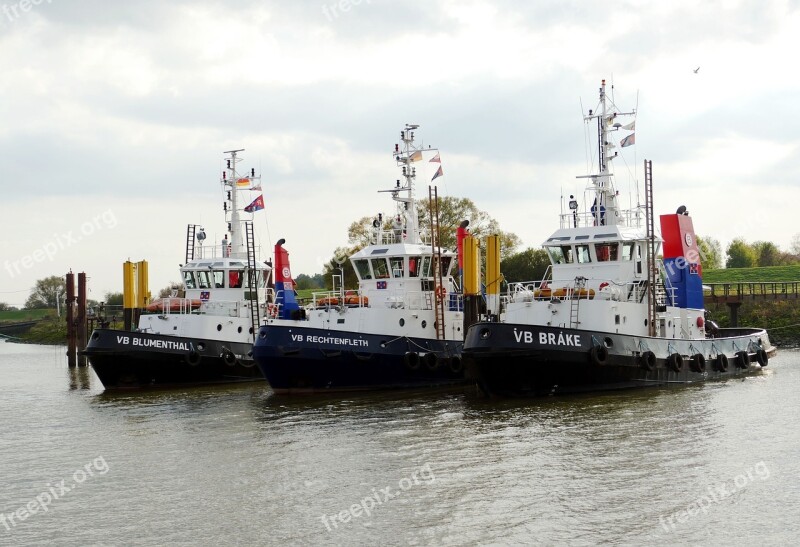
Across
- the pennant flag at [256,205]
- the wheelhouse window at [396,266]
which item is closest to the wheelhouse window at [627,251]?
the wheelhouse window at [396,266]

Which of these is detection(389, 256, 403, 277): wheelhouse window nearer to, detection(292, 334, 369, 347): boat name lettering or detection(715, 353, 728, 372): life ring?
detection(292, 334, 369, 347): boat name lettering

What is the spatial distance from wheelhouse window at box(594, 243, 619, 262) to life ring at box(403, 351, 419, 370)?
5267 millimetres

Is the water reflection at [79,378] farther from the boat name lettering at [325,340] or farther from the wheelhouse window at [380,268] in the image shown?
the wheelhouse window at [380,268]

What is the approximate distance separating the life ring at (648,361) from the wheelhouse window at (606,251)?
302cm

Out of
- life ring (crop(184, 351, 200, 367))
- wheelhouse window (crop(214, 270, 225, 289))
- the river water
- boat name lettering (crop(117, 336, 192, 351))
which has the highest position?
wheelhouse window (crop(214, 270, 225, 289))

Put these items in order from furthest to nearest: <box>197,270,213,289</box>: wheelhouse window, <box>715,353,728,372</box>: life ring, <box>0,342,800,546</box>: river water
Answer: <box>197,270,213,289</box>: wheelhouse window, <box>715,353,728,372</box>: life ring, <box>0,342,800,546</box>: river water

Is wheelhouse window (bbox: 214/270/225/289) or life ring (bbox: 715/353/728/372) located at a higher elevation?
wheelhouse window (bbox: 214/270/225/289)

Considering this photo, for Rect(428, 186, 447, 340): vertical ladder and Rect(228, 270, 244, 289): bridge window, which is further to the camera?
Rect(228, 270, 244, 289): bridge window

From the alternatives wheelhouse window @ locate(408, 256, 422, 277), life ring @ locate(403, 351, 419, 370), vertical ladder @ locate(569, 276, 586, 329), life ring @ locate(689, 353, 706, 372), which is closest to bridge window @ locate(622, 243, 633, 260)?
vertical ladder @ locate(569, 276, 586, 329)

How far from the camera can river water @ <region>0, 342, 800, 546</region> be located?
34.9 ft

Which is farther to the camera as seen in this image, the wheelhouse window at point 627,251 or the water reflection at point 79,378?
the water reflection at point 79,378

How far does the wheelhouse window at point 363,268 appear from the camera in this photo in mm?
26122

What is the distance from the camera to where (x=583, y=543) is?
32.7ft

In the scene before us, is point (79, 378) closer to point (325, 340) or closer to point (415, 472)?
point (325, 340)
